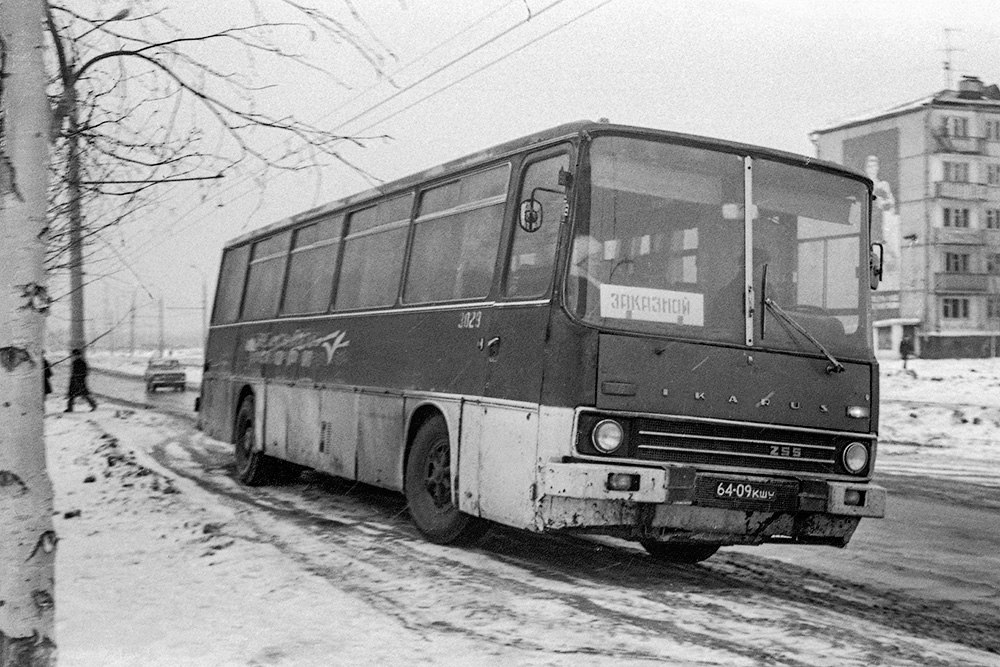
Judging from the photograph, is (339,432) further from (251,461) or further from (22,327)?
(22,327)

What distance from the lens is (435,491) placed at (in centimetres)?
854

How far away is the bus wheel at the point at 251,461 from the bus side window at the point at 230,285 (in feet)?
5.76

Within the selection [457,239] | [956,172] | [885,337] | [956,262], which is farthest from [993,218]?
[457,239]

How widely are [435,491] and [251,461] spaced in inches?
210

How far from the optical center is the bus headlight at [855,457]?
290 inches

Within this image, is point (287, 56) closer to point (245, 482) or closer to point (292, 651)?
point (292, 651)

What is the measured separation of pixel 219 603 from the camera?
616 cm

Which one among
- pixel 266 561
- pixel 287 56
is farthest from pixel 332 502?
pixel 287 56

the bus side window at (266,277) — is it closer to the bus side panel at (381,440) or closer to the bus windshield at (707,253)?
the bus side panel at (381,440)

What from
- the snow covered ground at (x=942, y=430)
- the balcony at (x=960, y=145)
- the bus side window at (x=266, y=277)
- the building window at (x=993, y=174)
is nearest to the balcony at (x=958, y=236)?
the building window at (x=993, y=174)

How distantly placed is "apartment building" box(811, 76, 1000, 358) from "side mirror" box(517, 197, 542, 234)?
6225 cm

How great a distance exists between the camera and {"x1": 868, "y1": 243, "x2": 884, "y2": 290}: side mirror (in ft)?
25.5

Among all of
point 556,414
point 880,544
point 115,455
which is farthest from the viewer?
point 115,455

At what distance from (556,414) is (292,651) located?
2.39 meters
